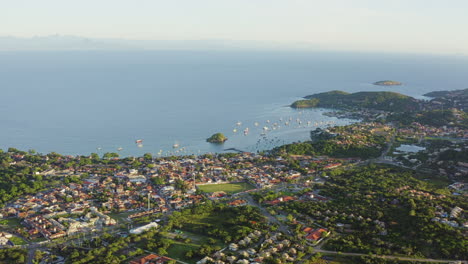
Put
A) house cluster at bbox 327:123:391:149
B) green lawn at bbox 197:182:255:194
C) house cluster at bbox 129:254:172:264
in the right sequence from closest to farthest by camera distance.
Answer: house cluster at bbox 129:254:172:264 → green lawn at bbox 197:182:255:194 → house cluster at bbox 327:123:391:149

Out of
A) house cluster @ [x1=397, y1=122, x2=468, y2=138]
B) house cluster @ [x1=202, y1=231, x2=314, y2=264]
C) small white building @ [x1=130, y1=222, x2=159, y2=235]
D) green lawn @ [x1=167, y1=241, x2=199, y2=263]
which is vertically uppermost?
house cluster @ [x1=397, y1=122, x2=468, y2=138]

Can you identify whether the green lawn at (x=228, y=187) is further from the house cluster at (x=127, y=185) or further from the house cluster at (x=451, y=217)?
the house cluster at (x=451, y=217)

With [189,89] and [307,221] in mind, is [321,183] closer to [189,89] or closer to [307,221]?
[307,221]

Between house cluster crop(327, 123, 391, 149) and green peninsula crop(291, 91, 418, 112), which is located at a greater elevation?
green peninsula crop(291, 91, 418, 112)

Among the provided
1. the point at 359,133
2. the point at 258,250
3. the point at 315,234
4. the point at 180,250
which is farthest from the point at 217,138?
the point at 258,250

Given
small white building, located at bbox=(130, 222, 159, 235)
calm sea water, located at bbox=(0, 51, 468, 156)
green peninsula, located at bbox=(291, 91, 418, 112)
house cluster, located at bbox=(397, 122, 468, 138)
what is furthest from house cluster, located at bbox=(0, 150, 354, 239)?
green peninsula, located at bbox=(291, 91, 418, 112)

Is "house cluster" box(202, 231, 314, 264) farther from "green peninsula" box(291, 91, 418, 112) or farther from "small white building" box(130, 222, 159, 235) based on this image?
"green peninsula" box(291, 91, 418, 112)

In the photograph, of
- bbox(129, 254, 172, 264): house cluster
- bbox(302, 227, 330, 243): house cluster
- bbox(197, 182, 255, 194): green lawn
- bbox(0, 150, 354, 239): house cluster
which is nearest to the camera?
bbox(129, 254, 172, 264): house cluster
